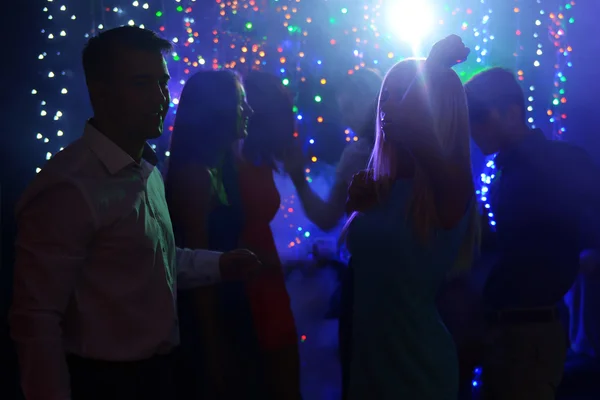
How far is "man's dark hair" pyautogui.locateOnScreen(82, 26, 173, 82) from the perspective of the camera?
1.27 metres

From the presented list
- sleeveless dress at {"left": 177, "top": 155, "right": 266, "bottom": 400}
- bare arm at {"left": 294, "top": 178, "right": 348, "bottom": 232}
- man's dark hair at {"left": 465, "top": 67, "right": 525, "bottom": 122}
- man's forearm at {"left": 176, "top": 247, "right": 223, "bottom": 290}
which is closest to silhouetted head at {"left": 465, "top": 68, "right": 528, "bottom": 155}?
man's dark hair at {"left": 465, "top": 67, "right": 525, "bottom": 122}

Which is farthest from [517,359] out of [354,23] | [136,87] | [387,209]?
[354,23]

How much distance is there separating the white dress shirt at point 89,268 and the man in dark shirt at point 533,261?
108cm

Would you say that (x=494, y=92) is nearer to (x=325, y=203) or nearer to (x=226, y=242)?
(x=325, y=203)

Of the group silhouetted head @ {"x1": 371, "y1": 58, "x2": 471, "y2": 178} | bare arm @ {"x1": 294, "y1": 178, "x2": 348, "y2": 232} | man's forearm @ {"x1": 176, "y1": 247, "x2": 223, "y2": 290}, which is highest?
silhouetted head @ {"x1": 371, "y1": 58, "x2": 471, "y2": 178}

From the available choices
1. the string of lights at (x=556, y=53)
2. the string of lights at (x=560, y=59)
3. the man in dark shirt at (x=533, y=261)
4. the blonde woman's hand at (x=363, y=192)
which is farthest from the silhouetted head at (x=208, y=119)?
the string of lights at (x=560, y=59)

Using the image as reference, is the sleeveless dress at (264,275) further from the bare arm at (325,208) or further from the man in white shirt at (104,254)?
the man in white shirt at (104,254)

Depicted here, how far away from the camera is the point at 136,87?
1.27 meters

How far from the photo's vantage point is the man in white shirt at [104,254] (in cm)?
109

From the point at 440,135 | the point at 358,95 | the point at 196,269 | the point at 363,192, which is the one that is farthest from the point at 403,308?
the point at 358,95

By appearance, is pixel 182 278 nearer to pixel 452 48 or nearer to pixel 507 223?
pixel 452 48

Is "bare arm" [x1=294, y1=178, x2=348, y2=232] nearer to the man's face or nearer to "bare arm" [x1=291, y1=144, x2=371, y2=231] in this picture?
"bare arm" [x1=291, y1=144, x2=371, y2=231]

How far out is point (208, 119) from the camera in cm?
191

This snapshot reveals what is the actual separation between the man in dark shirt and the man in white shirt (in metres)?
1.07
